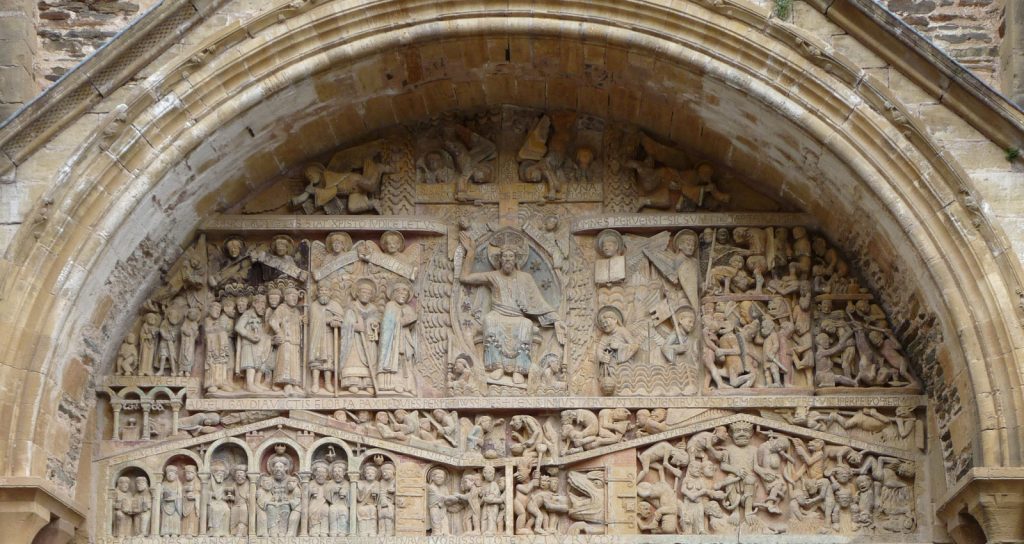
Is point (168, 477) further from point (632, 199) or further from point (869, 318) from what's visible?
point (869, 318)

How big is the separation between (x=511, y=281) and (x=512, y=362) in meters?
0.55

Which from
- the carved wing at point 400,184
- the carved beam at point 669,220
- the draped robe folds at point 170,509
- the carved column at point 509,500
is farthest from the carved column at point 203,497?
the carved beam at point 669,220

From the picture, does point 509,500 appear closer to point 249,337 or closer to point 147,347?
point 249,337

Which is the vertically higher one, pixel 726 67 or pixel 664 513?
pixel 726 67

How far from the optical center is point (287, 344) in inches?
487

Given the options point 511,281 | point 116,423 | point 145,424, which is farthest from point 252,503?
point 511,281

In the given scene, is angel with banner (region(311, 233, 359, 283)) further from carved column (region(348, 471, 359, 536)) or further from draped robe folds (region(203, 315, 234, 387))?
carved column (region(348, 471, 359, 536))

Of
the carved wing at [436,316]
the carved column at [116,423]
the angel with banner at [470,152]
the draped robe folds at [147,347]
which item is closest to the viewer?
the carved column at [116,423]

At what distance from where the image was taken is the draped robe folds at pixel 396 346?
485 inches

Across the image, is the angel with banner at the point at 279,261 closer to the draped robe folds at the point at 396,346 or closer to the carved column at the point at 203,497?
the draped robe folds at the point at 396,346

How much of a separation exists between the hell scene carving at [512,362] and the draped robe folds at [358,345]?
1cm

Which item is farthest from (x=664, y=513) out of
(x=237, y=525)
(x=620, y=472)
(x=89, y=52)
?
(x=89, y=52)

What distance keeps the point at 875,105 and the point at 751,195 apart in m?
1.46

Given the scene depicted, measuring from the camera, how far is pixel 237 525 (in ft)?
39.4
